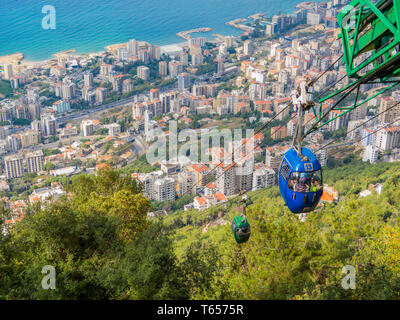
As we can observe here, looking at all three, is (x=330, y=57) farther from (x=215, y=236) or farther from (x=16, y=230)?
(x=16, y=230)

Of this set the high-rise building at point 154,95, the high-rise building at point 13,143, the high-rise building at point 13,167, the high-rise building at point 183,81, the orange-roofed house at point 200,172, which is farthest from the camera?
the high-rise building at point 183,81

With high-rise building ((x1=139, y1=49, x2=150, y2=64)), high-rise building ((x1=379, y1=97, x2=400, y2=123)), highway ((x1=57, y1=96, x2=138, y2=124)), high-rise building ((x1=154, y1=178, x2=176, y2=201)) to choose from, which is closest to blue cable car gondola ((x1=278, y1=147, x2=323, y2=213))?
high-rise building ((x1=154, y1=178, x2=176, y2=201))

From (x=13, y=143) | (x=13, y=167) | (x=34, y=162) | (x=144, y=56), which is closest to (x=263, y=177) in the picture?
(x=34, y=162)

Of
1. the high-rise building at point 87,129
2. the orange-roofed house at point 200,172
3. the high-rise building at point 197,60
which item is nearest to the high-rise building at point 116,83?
the high-rise building at point 197,60

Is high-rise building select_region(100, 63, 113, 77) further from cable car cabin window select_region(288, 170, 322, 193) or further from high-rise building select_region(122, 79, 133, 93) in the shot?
cable car cabin window select_region(288, 170, 322, 193)

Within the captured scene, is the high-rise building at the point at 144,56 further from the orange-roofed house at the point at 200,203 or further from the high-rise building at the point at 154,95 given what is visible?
the orange-roofed house at the point at 200,203
